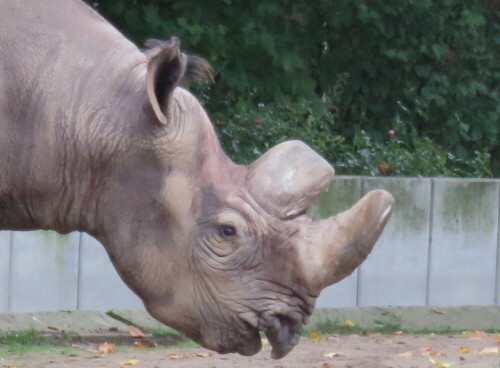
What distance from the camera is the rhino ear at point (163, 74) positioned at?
396cm

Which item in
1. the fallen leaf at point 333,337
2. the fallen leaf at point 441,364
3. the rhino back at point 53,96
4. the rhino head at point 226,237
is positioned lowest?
the fallen leaf at point 333,337

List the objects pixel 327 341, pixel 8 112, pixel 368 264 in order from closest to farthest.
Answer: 1. pixel 8 112
2. pixel 327 341
3. pixel 368 264

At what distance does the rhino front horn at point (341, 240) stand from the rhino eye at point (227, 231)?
25 centimetres

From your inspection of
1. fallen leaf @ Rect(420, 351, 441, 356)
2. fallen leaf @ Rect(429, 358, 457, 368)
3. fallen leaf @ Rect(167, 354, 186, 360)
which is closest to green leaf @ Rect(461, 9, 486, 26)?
fallen leaf @ Rect(420, 351, 441, 356)

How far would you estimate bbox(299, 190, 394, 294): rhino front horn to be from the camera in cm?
407

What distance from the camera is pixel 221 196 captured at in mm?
4148

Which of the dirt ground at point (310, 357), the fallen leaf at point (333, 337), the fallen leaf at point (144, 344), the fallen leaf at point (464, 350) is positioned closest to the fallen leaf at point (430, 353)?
the dirt ground at point (310, 357)

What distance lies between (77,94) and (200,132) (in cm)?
44

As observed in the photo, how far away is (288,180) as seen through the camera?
4.13 meters

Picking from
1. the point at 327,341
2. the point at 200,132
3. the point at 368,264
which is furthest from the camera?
the point at 368,264

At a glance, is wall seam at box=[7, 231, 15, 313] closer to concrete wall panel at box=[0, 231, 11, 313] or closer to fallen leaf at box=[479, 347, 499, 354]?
concrete wall panel at box=[0, 231, 11, 313]

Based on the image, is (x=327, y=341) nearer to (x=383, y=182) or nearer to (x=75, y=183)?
(x=383, y=182)

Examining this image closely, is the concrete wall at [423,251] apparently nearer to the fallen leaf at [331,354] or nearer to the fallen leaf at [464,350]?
the fallen leaf at [464,350]

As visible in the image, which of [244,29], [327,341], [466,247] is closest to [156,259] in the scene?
[327,341]
